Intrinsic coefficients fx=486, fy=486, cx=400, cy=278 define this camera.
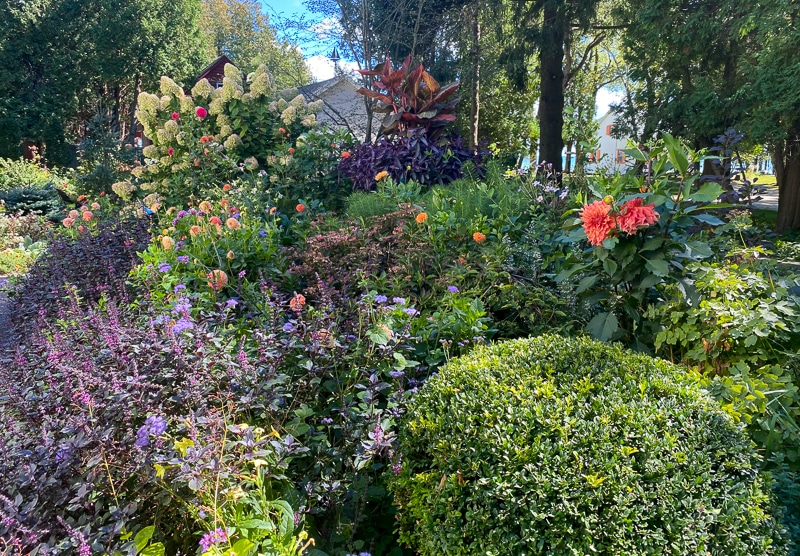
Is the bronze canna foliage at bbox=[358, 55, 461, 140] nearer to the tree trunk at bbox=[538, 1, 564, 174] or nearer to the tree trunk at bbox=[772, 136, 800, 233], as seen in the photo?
the tree trunk at bbox=[538, 1, 564, 174]

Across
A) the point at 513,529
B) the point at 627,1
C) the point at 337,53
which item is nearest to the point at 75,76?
the point at 337,53

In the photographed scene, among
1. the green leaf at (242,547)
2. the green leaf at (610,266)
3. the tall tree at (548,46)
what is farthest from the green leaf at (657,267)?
the tall tree at (548,46)

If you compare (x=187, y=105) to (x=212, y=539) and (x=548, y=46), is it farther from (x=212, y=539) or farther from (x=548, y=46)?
(x=548, y=46)

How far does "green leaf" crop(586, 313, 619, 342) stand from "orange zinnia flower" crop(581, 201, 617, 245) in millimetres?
396

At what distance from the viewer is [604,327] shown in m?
2.38

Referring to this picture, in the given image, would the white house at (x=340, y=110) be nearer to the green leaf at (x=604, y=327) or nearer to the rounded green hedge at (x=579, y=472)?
the green leaf at (x=604, y=327)

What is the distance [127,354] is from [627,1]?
12.2m

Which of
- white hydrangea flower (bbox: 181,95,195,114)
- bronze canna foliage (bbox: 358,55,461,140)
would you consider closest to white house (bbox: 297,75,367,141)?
white hydrangea flower (bbox: 181,95,195,114)

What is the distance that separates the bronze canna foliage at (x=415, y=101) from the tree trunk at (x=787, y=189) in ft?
29.6

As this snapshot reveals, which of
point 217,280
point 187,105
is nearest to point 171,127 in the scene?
point 187,105

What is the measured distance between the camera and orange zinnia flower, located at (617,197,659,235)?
2139mm

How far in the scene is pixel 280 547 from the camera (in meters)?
1.36

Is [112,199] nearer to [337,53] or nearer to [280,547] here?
[337,53]

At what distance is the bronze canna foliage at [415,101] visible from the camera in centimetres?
535
